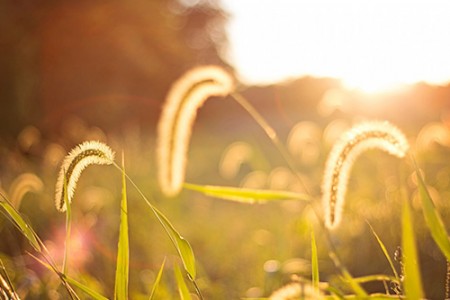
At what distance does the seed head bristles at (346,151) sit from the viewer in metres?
1.48

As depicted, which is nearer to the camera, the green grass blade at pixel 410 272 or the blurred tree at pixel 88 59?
the green grass blade at pixel 410 272

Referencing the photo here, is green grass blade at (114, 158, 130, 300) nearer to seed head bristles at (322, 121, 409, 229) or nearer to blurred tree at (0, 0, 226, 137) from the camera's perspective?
seed head bristles at (322, 121, 409, 229)

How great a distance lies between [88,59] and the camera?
1862cm

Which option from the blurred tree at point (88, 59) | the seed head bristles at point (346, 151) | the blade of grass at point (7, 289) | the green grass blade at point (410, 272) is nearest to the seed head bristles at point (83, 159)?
the blade of grass at point (7, 289)

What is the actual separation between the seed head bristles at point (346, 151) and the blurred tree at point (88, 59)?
516 inches

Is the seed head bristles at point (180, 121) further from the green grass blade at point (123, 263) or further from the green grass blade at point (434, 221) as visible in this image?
the green grass blade at point (434, 221)

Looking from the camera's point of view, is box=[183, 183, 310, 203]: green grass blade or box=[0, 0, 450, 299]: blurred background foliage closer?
box=[183, 183, 310, 203]: green grass blade

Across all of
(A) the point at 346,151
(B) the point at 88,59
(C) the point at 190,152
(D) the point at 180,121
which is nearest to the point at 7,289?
(D) the point at 180,121

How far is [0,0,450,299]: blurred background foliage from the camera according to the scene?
12.9ft

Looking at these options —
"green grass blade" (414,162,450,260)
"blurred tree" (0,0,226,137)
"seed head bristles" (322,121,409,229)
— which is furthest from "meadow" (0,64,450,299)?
"blurred tree" (0,0,226,137)

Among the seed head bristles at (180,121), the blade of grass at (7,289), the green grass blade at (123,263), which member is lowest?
the blade of grass at (7,289)

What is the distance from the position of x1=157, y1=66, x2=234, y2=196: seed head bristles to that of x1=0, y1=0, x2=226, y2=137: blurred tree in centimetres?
1260

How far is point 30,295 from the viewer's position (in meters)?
2.82

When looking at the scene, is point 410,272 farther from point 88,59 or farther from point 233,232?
point 88,59
